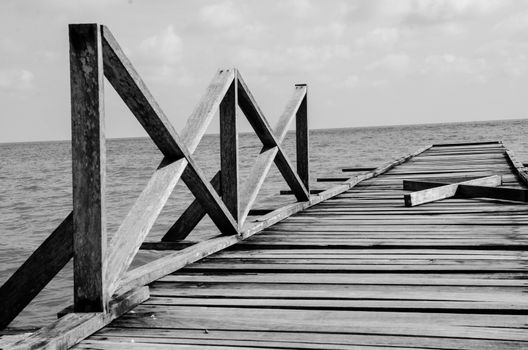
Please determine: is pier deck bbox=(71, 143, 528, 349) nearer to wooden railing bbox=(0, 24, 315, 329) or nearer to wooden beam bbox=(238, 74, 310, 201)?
wooden railing bbox=(0, 24, 315, 329)

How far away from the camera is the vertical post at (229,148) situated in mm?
4465

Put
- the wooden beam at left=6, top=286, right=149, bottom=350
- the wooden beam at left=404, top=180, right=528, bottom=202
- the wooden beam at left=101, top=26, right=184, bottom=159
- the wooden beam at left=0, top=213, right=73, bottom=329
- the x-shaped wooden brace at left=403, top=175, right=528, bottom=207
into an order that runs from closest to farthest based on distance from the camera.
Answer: the wooden beam at left=6, top=286, right=149, bottom=350
the wooden beam at left=101, top=26, right=184, bottom=159
the wooden beam at left=0, top=213, right=73, bottom=329
the wooden beam at left=404, top=180, right=528, bottom=202
the x-shaped wooden brace at left=403, top=175, right=528, bottom=207

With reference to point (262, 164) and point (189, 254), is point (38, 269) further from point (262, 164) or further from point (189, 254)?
point (262, 164)

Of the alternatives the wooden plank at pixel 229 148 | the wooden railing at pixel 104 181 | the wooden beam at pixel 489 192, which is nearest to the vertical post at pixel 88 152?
the wooden railing at pixel 104 181

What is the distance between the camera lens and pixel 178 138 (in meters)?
3.36

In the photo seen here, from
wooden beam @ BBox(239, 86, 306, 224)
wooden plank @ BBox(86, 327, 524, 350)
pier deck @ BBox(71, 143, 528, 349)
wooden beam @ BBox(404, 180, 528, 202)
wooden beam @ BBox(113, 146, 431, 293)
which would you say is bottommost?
wooden plank @ BBox(86, 327, 524, 350)

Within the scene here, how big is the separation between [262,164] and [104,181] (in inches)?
102

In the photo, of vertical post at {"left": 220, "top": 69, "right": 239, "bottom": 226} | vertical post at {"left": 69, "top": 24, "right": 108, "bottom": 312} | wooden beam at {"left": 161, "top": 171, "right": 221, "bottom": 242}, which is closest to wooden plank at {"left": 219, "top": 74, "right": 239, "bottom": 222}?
vertical post at {"left": 220, "top": 69, "right": 239, "bottom": 226}

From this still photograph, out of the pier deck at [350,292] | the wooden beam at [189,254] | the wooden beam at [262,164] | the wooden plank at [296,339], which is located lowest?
the wooden plank at [296,339]

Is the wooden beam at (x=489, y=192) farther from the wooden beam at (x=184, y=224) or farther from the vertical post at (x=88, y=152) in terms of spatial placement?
the vertical post at (x=88, y=152)

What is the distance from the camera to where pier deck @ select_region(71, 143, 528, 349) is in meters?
2.39

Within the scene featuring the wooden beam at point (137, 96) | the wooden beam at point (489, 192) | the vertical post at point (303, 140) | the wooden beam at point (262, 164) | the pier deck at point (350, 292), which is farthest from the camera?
the vertical post at point (303, 140)

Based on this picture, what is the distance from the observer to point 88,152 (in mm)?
2521

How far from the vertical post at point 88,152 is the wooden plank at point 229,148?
194cm
